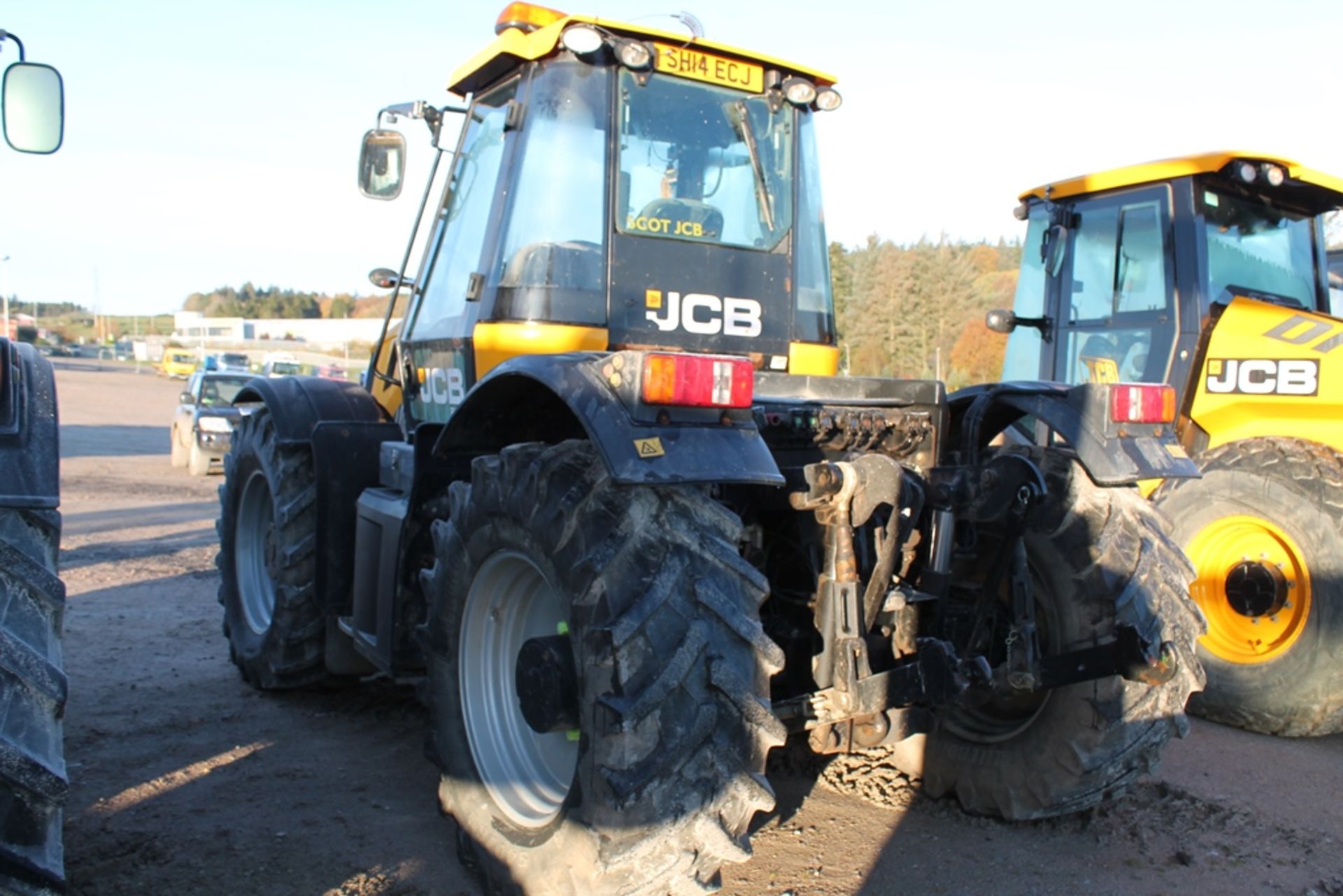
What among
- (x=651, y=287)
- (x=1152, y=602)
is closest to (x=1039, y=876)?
(x=1152, y=602)

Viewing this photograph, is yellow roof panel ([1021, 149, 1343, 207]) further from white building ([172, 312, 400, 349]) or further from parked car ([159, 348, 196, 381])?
white building ([172, 312, 400, 349])

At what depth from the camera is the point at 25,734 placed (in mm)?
2336

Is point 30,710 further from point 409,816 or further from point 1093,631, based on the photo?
point 1093,631

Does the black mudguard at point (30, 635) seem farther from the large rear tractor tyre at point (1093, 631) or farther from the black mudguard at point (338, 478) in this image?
the large rear tractor tyre at point (1093, 631)

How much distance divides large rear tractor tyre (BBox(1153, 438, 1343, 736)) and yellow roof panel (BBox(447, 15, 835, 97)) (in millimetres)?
3020

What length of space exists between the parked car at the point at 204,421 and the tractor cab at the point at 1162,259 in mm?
12048

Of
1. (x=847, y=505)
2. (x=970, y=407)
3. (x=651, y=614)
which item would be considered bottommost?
(x=651, y=614)

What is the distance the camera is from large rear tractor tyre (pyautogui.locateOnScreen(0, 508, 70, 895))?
2225 mm

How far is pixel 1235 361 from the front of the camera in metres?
6.01

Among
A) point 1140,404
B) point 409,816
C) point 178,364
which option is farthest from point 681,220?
point 178,364

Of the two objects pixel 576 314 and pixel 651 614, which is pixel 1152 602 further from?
pixel 576 314

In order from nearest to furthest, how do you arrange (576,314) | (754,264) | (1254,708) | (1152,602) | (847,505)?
(847,505) → (1152,602) → (576,314) → (754,264) → (1254,708)

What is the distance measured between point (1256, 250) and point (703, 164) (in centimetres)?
400

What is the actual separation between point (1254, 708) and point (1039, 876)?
251cm
